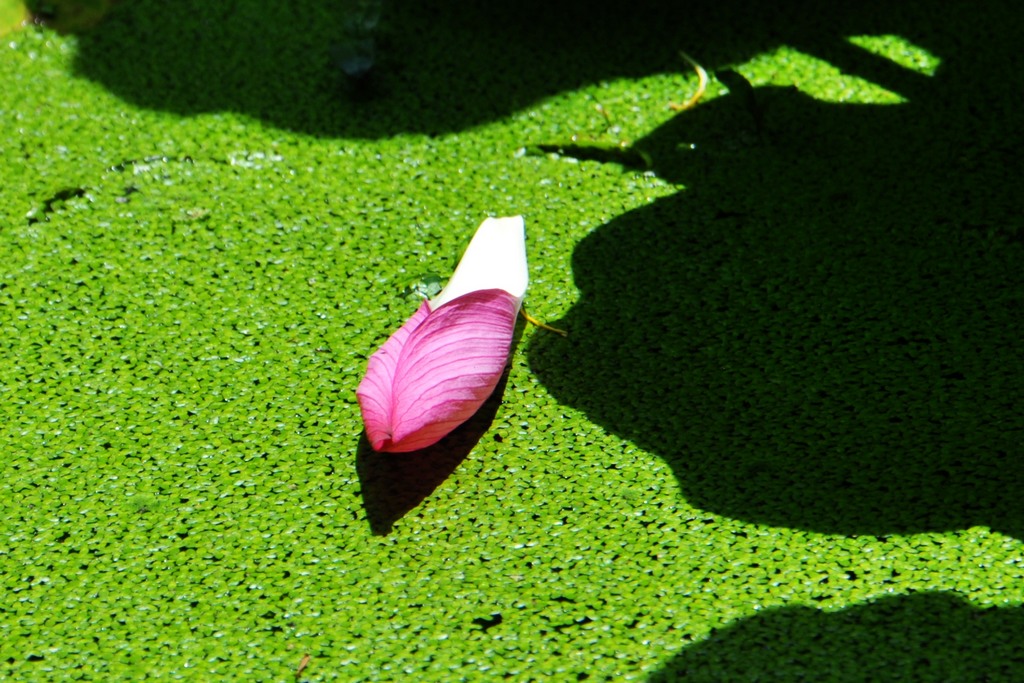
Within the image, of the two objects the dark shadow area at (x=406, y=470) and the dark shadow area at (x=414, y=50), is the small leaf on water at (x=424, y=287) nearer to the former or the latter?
the dark shadow area at (x=406, y=470)

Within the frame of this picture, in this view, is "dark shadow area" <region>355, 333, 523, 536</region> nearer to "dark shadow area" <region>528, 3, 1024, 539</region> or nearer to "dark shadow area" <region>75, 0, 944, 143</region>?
"dark shadow area" <region>528, 3, 1024, 539</region>

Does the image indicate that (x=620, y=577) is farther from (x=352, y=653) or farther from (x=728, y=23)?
(x=728, y=23)

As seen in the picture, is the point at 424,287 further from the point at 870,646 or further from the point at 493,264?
the point at 870,646

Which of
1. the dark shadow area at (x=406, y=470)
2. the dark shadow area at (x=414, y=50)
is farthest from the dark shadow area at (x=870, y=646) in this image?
the dark shadow area at (x=414, y=50)

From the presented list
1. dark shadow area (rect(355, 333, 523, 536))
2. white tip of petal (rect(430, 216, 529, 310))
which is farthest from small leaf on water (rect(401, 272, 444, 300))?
dark shadow area (rect(355, 333, 523, 536))

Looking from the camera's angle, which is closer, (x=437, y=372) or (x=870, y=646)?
(x=870, y=646)

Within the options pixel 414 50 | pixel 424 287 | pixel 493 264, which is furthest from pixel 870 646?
pixel 414 50

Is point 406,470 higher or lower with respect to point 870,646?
lower
